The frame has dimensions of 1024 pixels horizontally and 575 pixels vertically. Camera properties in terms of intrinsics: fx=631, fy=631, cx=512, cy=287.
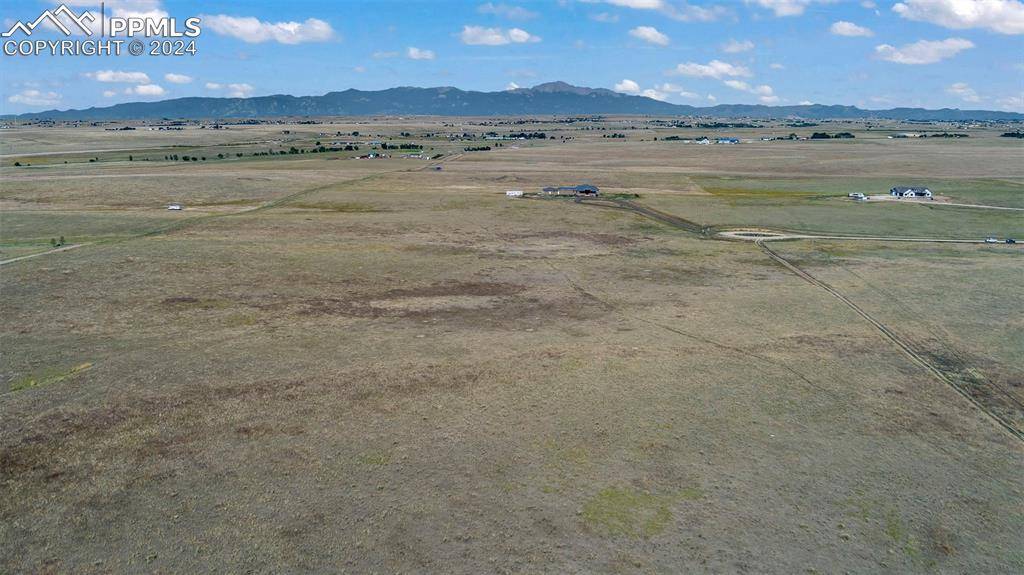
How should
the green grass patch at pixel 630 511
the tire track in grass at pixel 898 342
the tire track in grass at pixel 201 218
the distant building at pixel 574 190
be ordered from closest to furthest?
1. the green grass patch at pixel 630 511
2. the tire track in grass at pixel 898 342
3. the tire track in grass at pixel 201 218
4. the distant building at pixel 574 190

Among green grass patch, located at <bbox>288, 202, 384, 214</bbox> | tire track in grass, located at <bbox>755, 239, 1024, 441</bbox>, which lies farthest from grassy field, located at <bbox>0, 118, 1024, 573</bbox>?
green grass patch, located at <bbox>288, 202, 384, 214</bbox>

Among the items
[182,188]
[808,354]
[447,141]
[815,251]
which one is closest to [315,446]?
[808,354]

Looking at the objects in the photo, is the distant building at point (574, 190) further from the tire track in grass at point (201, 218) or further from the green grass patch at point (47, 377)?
the green grass patch at point (47, 377)

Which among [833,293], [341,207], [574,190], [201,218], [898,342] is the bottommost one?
[898,342]

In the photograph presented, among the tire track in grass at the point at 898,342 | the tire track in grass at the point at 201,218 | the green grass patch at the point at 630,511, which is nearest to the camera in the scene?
the green grass patch at the point at 630,511

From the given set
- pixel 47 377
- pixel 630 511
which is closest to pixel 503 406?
pixel 630 511

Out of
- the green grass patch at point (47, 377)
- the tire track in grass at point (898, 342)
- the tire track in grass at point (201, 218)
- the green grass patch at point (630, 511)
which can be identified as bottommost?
the green grass patch at point (630, 511)

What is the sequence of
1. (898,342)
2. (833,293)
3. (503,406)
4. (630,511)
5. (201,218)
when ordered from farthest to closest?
(201,218), (833,293), (898,342), (503,406), (630,511)

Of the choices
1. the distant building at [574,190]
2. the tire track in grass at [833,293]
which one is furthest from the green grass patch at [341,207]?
the tire track in grass at [833,293]

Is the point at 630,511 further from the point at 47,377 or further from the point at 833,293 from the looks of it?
the point at 833,293

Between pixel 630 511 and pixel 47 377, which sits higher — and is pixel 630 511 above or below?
below
